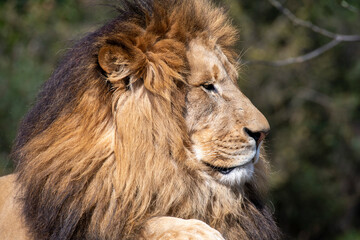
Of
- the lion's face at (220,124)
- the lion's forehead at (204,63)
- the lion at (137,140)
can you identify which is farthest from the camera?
the lion's forehead at (204,63)

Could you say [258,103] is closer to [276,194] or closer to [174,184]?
[276,194]

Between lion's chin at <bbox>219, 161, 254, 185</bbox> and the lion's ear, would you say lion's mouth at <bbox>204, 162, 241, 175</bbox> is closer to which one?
lion's chin at <bbox>219, 161, 254, 185</bbox>

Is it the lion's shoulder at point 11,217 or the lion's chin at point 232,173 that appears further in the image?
the lion's shoulder at point 11,217

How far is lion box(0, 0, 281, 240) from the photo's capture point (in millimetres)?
2992

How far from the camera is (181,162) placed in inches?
123

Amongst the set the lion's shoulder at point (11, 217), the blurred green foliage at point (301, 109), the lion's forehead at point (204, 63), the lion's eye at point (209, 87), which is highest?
the lion's forehead at point (204, 63)

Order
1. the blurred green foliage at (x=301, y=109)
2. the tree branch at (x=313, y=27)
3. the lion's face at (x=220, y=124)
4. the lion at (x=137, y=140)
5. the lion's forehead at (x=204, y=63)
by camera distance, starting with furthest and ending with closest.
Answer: the blurred green foliage at (x=301, y=109) < the tree branch at (x=313, y=27) < the lion's forehead at (x=204, y=63) < the lion's face at (x=220, y=124) < the lion at (x=137, y=140)

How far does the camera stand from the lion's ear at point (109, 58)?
3.04m

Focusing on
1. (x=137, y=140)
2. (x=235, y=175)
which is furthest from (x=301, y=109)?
(x=137, y=140)

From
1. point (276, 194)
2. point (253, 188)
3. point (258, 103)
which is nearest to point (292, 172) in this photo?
point (276, 194)

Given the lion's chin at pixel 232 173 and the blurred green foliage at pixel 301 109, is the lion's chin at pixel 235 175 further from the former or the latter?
the blurred green foliage at pixel 301 109

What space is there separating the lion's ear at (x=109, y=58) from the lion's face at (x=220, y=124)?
44 cm

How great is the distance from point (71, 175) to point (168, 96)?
664 mm


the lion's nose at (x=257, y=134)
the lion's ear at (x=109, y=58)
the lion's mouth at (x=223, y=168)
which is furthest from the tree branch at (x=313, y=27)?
the lion's ear at (x=109, y=58)
